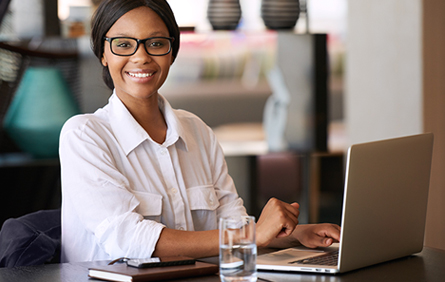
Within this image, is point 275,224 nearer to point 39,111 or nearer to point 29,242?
point 29,242

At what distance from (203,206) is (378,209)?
2.22ft

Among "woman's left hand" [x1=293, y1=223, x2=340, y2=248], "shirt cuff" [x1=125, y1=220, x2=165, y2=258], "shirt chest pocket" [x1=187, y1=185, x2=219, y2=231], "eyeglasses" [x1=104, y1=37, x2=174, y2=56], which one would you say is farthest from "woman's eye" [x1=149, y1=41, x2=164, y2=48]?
"woman's left hand" [x1=293, y1=223, x2=340, y2=248]

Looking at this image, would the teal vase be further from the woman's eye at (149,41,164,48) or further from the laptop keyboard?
the laptop keyboard

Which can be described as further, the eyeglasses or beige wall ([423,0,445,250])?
beige wall ([423,0,445,250])

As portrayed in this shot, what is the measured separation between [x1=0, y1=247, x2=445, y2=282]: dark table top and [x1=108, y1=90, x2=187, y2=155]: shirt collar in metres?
0.44

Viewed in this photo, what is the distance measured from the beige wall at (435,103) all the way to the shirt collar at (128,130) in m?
1.65

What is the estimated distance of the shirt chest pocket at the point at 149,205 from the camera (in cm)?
163

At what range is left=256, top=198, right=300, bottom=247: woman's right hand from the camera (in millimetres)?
1364

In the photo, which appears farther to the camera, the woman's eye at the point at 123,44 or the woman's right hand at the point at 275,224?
the woman's eye at the point at 123,44

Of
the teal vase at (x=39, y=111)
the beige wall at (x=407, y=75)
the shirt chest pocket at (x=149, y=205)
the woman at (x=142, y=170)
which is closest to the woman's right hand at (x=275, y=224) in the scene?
the woman at (x=142, y=170)

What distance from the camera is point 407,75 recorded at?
3.01 metres

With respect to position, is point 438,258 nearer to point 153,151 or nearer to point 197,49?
point 153,151

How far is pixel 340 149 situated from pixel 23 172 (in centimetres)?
186

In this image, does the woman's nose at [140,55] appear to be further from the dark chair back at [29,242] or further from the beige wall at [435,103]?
the beige wall at [435,103]
